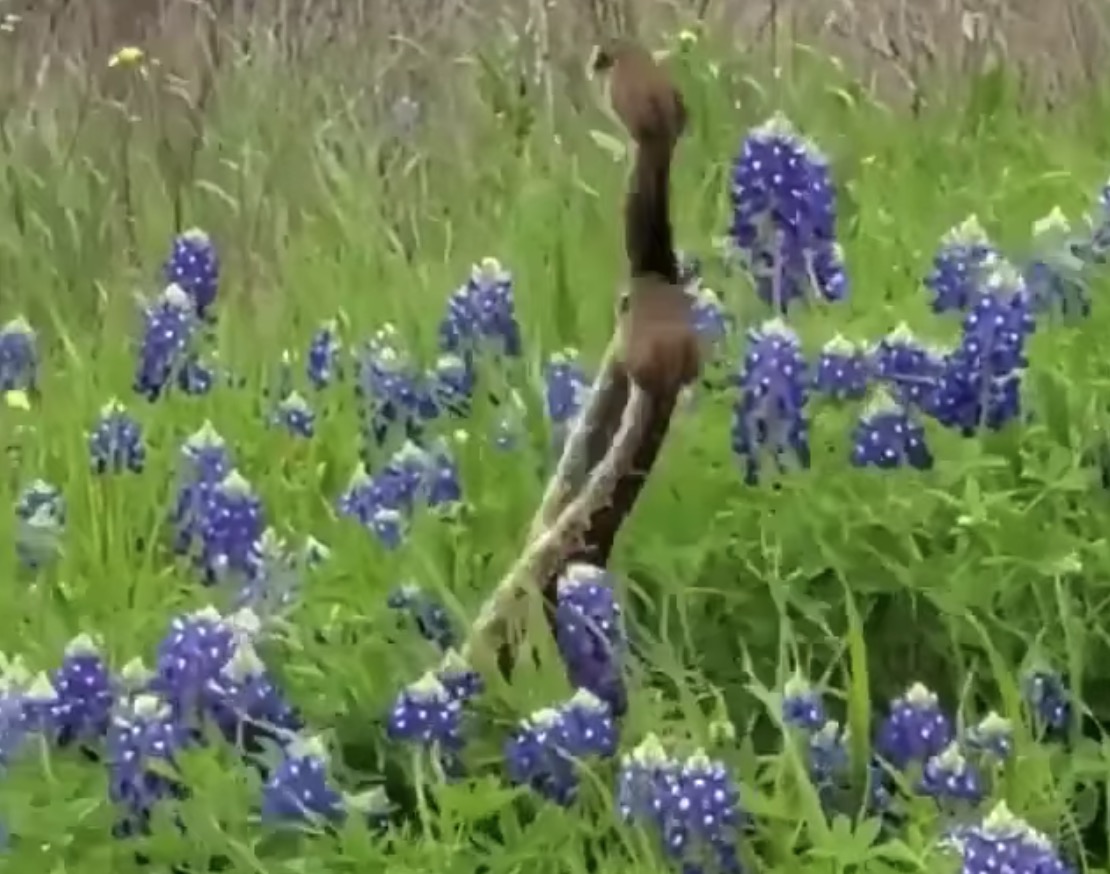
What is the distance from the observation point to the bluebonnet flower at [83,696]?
202cm

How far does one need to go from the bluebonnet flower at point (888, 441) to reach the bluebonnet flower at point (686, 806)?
41cm

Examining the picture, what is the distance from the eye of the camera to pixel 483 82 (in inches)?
150

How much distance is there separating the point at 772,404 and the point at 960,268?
1.33 feet

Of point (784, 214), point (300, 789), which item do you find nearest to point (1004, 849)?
point (300, 789)

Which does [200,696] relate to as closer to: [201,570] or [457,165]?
[201,570]

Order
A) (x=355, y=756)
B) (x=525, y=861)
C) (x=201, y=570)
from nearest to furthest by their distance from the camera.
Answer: (x=525, y=861)
(x=355, y=756)
(x=201, y=570)

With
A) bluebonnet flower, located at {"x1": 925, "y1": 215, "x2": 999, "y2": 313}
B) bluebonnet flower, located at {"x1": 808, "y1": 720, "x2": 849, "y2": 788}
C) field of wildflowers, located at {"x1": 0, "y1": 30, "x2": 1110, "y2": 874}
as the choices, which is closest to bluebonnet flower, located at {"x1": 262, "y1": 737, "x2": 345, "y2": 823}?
field of wildflowers, located at {"x1": 0, "y1": 30, "x2": 1110, "y2": 874}

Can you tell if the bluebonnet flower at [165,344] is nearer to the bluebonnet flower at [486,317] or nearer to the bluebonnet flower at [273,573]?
the bluebonnet flower at [486,317]

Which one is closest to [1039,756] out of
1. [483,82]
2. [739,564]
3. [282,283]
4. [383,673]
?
[739,564]

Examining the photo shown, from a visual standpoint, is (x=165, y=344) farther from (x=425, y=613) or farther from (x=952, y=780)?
(x=952, y=780)

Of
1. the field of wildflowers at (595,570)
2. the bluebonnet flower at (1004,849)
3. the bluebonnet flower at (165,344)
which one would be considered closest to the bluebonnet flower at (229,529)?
the field of wildflowers at (595,570)

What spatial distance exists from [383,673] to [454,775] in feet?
0.45

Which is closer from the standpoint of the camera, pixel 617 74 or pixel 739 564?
pixel 617 74

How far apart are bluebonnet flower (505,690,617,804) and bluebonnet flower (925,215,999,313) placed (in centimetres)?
72
